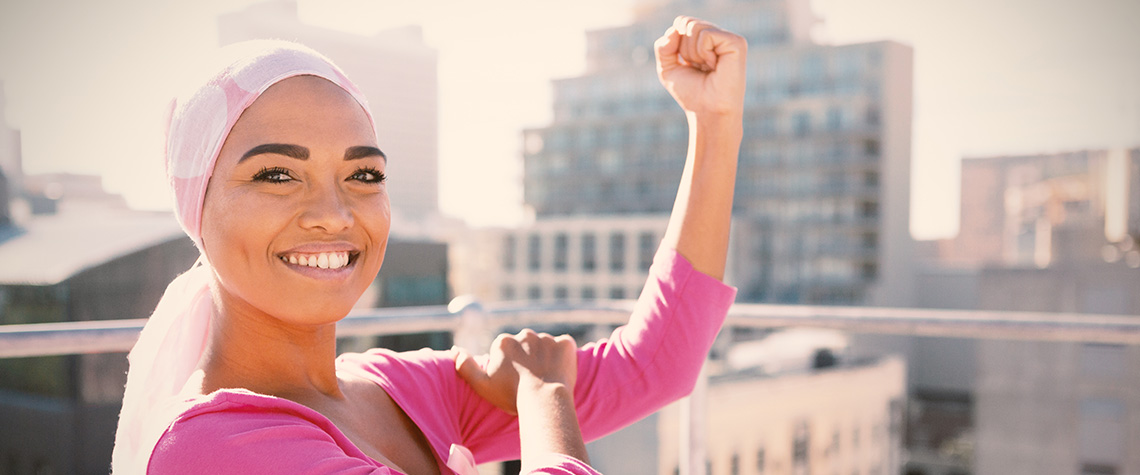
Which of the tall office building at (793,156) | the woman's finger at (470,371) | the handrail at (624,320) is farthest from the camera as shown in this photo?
the tall office building at (793,156)

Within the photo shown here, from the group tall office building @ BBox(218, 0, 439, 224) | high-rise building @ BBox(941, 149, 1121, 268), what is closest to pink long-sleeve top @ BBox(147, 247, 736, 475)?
high-rise building @ BBox(941, 149, 1121, 268)

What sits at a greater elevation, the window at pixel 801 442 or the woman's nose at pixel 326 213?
the woman's nose at pixel 326 213

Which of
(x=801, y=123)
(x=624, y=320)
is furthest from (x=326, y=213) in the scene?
(x=801, y=123)

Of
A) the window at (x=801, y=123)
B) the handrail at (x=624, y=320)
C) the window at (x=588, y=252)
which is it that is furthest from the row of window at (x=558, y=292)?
the handrail at (x=624, y=320)

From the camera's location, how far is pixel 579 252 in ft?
154

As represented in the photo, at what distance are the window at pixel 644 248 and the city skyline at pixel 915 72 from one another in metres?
10.1

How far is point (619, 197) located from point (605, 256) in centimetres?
388

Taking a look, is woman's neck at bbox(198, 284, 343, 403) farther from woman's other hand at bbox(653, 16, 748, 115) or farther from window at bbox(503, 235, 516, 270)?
window at bbox(503, 235, 516, 270)

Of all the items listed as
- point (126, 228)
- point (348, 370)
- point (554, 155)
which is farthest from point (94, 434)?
point (554, 155)

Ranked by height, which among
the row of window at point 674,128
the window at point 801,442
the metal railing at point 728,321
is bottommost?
the window at point 801,442

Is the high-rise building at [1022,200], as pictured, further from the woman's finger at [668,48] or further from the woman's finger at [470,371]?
the woman's finger at [470,371]

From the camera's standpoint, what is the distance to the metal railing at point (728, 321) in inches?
48.7

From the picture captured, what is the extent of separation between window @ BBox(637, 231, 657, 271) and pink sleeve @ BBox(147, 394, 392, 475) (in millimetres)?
43041

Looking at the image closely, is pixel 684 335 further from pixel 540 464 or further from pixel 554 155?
pixel 554 155
